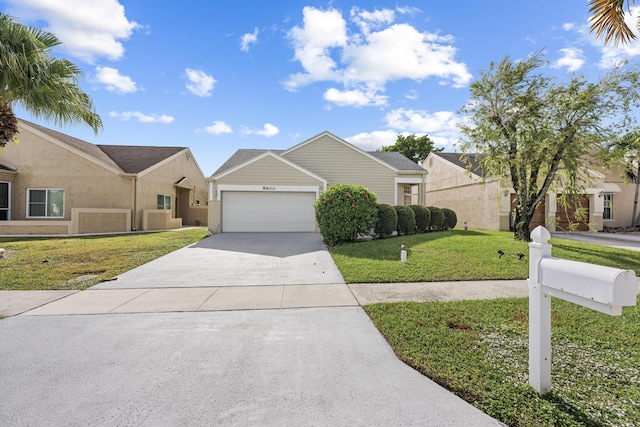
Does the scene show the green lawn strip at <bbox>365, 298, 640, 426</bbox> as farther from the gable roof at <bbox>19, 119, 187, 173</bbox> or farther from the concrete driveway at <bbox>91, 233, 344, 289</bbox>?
the gable roof at <bbox>19, 119, 187, 173</bbox>

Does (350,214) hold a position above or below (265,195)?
below

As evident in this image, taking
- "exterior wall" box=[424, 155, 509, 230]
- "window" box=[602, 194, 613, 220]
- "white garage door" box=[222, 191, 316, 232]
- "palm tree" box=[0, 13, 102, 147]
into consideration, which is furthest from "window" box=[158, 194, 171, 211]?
"window" box=[602, 194, 613, 220]

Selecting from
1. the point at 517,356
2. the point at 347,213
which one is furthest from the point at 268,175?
the point at 517,356

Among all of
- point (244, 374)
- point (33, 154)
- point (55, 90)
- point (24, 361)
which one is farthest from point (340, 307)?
point (33, 154)

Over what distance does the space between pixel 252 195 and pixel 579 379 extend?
14.4 meters

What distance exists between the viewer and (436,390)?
103 inches

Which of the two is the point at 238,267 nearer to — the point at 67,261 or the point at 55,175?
the point at 67,261

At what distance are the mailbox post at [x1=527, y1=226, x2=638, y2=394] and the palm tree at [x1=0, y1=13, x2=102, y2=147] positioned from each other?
40.3 feet

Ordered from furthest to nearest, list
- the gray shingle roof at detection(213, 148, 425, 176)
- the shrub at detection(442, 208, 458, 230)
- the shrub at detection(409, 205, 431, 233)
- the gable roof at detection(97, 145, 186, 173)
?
the gable roof at detection(97, 145, 186, 173), the gray shingle roof at detection(213, 148, 425, 176), the shrub at detection(442, 208, 458, 230), the shrub at detection(409, 205, 431, 233)

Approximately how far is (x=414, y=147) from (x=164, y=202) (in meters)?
29.2

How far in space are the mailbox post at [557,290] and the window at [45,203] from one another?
22.5 metres

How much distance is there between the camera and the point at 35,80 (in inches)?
323

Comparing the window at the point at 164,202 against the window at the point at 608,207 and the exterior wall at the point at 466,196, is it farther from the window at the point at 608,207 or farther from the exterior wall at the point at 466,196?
the window at the point at 608,207

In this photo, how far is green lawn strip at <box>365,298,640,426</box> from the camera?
7.63ft
